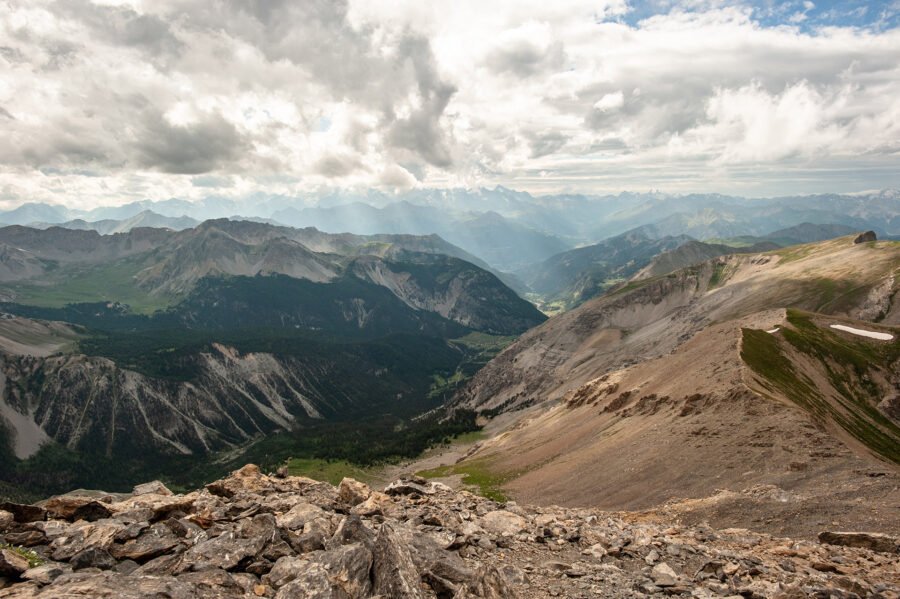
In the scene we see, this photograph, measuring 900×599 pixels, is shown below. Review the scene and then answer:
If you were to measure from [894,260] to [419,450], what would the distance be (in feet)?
622

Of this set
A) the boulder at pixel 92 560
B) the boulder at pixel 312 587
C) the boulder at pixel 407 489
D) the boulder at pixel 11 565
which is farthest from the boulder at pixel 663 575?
the boulder at pixel 11 565

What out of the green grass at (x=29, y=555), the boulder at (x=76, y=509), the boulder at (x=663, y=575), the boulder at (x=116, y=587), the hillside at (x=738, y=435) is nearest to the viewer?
the boulder at (x=116, y=587)

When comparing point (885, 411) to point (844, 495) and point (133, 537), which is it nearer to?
point (844, 495)

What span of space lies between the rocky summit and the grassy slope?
46050mm

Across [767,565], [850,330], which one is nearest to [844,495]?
[767,565]

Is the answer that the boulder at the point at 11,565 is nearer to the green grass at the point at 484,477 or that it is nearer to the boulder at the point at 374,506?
the boulder at the point at 374,506

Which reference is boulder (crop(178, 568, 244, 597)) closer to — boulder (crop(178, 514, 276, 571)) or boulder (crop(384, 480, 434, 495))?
boulder (crop(178, 514, 276, 571))

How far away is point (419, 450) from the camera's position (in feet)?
605

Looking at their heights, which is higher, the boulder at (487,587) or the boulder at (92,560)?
the boulder at (92,560)

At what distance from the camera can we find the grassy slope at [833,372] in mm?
70125

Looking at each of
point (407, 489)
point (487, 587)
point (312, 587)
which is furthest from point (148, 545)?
point (407, 489)

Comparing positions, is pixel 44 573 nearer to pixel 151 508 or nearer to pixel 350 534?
pixel 151 508

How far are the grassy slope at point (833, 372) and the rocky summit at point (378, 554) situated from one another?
46050mm

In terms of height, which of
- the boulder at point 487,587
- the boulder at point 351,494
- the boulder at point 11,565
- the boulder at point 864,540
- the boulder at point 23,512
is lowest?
the boulder at point 864,540
